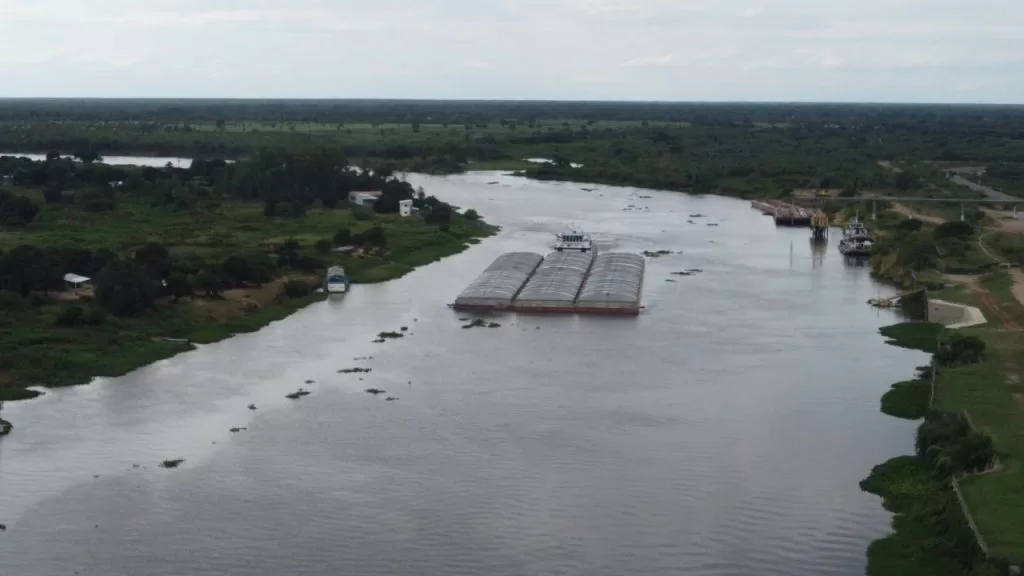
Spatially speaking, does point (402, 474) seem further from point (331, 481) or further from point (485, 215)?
point (485, 215)

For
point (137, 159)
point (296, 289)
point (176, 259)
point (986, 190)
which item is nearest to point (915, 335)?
point (296, 289)

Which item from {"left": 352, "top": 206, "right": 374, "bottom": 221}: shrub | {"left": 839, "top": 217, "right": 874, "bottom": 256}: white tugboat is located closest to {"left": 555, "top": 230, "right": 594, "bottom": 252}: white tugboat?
{"left": 839, "top": 217, "right": 874, "bottom": 256}: white tugboat

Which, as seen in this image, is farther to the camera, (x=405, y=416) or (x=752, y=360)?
(x=752, y=360)

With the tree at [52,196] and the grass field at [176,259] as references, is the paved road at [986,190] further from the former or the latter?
the tree at [52,196]

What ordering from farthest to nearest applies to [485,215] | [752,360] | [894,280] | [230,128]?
[230,128]
[485,215]
[894,280]
[752,360]

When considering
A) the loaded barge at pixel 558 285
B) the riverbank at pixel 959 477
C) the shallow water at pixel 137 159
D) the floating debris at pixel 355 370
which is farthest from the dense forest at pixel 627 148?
the riverbank at pixel 959 477

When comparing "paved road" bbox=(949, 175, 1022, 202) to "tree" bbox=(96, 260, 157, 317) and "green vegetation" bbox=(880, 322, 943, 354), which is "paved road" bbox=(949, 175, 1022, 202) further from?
"tree" bbox=(96, 260, 157, 317)

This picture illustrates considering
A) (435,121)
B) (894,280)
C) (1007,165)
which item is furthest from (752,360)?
(435,121)
